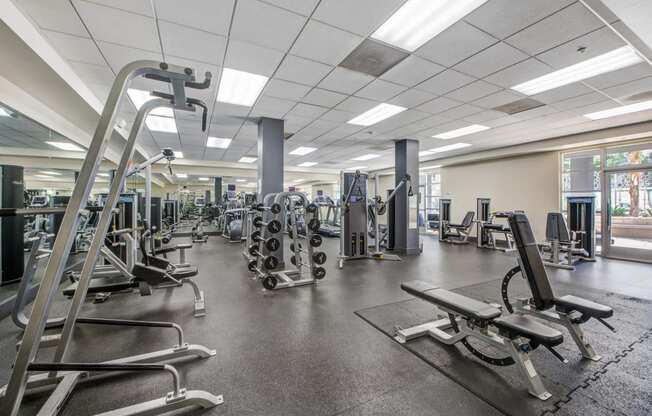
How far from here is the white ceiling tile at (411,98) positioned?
13.0ft

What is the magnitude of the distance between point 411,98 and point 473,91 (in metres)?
0.87

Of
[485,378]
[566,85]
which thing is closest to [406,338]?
[485,378]

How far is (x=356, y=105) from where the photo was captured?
14.8 feet

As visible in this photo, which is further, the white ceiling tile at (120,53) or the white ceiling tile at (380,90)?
the white ceiling tile at (380,90)

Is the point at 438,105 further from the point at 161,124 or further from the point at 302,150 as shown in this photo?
the point at 161,124

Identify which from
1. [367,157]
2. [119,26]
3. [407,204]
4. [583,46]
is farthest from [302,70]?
[367,157]

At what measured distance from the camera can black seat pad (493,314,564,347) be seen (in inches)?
62.1

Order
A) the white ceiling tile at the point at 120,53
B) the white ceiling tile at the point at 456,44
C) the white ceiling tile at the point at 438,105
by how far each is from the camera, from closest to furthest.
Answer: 1. the white ceiling tile at the point at 456,44
2. the white ceiling tile at the point at 120,53
3. the white ceiling tile at the point at 438,105

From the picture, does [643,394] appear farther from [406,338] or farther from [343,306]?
[343,306]

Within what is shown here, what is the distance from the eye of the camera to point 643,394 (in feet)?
5.60

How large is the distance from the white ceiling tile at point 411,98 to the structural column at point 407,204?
7.35ft

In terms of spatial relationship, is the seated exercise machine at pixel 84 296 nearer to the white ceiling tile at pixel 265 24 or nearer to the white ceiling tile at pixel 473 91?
the white ceiling tile at pixel 265 24

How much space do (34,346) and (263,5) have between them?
2.66 meters

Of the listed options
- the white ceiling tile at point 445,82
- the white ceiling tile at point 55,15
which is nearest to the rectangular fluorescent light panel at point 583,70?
the white ceiling tile at point 445,82
